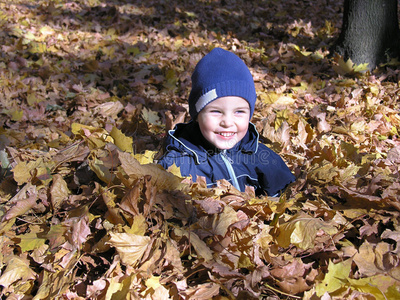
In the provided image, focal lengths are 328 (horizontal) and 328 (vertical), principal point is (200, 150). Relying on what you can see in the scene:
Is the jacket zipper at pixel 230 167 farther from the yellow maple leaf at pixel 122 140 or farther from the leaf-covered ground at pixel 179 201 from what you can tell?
the yellow maple leaf at pixel 122 140

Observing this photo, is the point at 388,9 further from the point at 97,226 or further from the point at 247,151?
the point at 97,226

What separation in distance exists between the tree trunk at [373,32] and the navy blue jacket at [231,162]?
122 inches

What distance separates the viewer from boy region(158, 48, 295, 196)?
2.43m

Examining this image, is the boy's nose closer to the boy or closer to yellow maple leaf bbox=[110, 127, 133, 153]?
the boy

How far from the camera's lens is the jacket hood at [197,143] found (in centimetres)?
267

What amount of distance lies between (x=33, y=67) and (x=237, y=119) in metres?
3.67

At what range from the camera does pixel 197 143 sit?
277 centimetres

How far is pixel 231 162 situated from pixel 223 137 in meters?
0.33

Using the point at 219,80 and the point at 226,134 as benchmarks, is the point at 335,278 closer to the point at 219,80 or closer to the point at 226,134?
the point at 226,134

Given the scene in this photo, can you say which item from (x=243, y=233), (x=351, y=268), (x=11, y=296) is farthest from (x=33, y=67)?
(x=351, y=268)

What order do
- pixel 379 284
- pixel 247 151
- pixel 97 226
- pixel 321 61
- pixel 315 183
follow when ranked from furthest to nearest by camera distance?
pixel 321 61, pixel 247 151, pixel 315 183, pixel 97 226, pixel 379 284

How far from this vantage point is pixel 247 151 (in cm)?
274

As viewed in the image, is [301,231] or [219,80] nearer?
[301,231]

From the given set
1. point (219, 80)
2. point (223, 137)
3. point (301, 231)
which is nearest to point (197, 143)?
point (223, 137)
